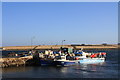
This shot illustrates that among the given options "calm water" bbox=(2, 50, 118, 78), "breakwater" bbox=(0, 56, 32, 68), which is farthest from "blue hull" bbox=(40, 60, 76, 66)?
"calm water" bbox=(2, 50, 118, 78)

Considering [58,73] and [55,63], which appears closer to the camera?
[58,73]

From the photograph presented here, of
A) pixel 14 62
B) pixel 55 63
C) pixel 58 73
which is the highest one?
pixel 14 62

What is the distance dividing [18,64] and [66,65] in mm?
7954

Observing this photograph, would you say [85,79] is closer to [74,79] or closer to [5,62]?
[74,79]

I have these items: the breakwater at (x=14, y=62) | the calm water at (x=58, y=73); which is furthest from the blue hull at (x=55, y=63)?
the calm water at (x=58, y=73)

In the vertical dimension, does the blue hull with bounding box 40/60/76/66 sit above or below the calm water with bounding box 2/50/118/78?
above

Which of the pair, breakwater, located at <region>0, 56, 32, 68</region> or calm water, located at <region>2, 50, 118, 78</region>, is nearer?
calm water, located at <region>2, 50, 118, 78</region>

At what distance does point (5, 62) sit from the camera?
44812 millimetres

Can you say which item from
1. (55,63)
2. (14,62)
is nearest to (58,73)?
(55,63)

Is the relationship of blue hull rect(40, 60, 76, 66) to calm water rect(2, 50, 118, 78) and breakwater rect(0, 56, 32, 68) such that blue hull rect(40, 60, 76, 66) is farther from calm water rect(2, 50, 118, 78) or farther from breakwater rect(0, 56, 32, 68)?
calm water rect(2, 50, 118, 78)

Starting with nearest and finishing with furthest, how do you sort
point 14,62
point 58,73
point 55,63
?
1. point 58,73
2. point 55,63
3. point 14,62

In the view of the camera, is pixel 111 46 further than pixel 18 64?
Yes

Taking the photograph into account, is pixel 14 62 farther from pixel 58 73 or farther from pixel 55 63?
pixel 58 73

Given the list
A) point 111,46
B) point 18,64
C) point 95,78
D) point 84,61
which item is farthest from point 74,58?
point 111,46
